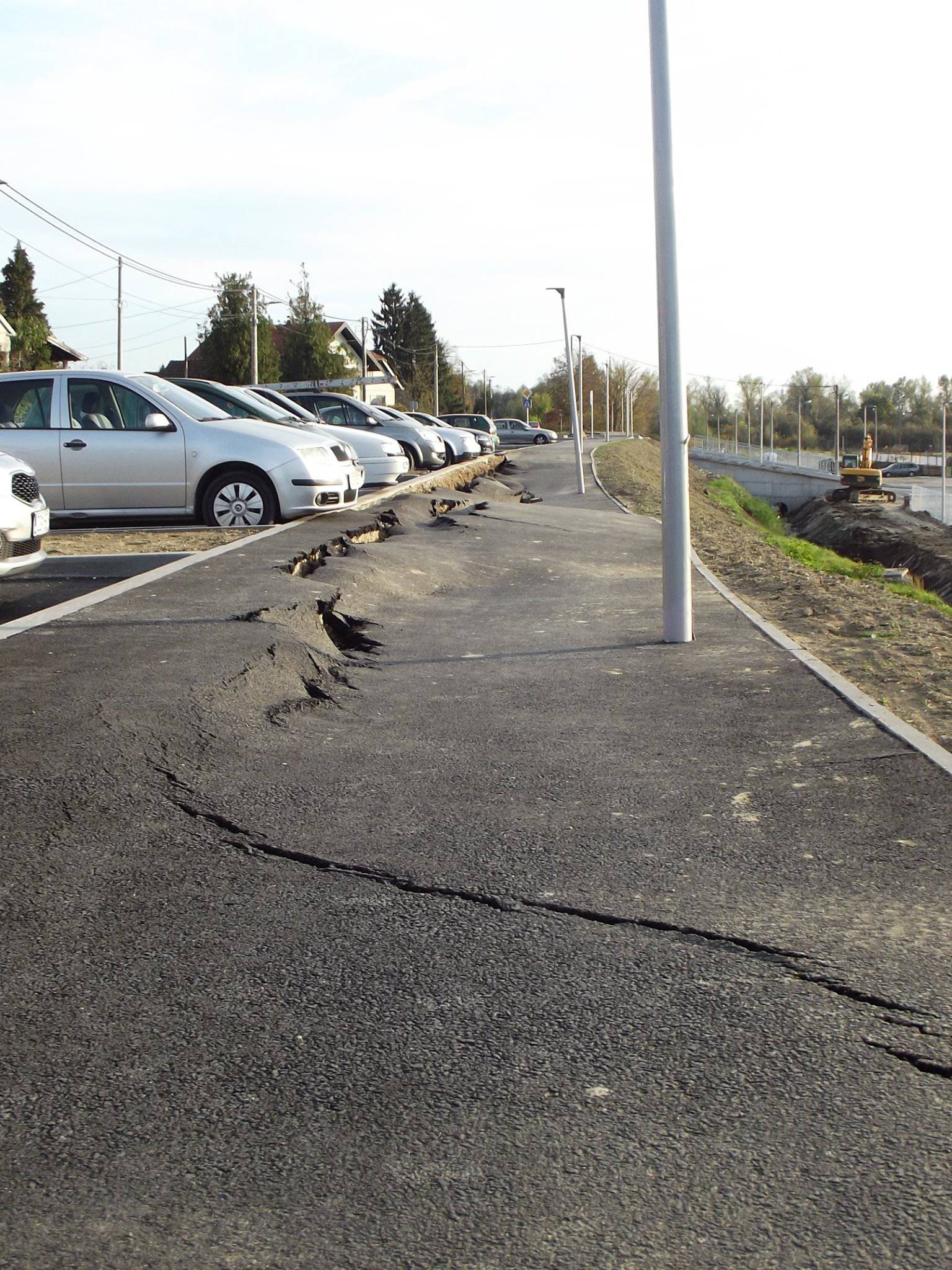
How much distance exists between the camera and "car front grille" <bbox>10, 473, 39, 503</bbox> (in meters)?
8.45

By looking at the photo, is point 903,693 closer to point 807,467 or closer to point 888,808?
point 888,808

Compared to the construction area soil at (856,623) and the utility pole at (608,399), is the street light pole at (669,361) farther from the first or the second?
the utility pole at (608,399)

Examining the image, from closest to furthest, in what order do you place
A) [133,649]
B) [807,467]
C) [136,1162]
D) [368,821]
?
[136,1162] < [368,821] < [133,649] < [807,467]

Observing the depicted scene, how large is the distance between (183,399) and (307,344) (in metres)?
46.7

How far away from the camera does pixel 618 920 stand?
370 cm

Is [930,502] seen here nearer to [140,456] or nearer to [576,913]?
[140,456]

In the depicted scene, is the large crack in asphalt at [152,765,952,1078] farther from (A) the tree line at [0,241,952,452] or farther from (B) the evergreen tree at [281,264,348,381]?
(B) the evergreen tree at [281,264,348,381]

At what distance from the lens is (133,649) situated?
7066 mm

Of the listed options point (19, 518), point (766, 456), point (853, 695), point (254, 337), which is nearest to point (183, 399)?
point (19, 518)

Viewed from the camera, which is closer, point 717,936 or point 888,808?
point 717,936

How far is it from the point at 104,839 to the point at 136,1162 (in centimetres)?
200

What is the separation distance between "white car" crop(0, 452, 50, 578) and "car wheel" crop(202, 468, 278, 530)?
193 inches

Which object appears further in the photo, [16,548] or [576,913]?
[16,548]

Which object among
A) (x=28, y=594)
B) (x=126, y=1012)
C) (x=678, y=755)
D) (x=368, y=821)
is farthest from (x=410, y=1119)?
(x=28, y=594)
